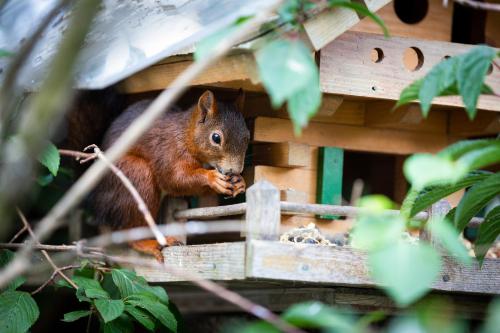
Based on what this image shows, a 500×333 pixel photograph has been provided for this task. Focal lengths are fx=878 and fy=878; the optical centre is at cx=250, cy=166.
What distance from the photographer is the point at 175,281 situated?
315 centimetres

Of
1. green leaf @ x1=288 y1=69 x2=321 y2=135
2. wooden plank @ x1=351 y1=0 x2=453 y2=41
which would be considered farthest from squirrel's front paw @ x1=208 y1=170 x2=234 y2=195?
green leaf @ x1=288 y1=69 x2=321 y2=135

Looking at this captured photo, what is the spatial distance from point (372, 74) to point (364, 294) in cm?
77

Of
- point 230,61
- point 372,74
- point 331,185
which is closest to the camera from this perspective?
point 230,61

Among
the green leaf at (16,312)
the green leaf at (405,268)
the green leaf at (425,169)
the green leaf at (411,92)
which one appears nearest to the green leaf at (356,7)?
the green leaf at (411,92)

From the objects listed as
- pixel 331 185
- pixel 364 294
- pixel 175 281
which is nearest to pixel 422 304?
pixel 364 294

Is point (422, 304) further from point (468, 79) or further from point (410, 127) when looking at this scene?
point (468, 79)

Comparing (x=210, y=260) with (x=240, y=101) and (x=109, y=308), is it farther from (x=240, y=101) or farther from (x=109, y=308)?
(x=240, y=101)

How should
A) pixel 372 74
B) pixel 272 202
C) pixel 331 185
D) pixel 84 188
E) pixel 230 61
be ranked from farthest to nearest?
pixel 331 185
pixel 372 74
pixel 230 61
pixel 272 202
pixel 84 188

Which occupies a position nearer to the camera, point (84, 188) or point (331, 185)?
point (84, 188)

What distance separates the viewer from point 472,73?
1884mm

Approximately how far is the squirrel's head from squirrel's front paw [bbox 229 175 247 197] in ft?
0.18

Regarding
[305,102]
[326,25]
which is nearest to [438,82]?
[305,102]

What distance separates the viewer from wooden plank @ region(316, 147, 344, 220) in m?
3.38

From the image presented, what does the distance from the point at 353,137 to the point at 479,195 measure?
4.92 ft
